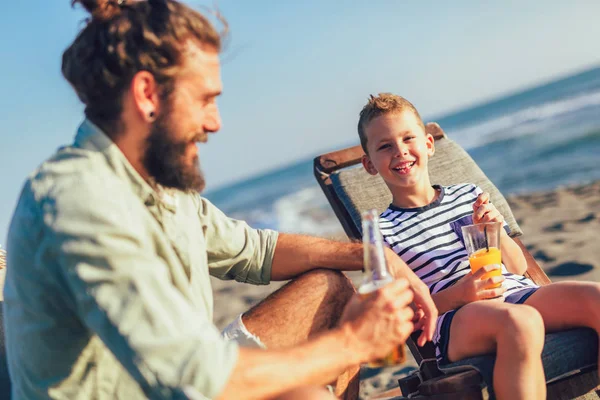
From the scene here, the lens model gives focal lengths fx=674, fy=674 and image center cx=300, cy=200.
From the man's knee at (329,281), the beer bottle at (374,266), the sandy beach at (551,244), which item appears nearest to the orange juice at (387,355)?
the beer bottle at (374,266)

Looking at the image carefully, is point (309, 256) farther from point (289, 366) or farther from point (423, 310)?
point (289, 366)

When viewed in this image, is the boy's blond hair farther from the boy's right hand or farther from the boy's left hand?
the boy's right hand

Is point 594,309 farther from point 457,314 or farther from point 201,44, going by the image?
point 201,44

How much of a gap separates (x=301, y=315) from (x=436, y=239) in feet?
3.41

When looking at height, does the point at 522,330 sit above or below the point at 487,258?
below

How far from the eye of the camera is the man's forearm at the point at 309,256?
9.97 feet

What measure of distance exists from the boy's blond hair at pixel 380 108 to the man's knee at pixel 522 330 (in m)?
1.43

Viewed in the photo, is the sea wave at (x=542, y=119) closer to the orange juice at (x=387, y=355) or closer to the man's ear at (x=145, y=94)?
the orange juice at (x=387, y=355)

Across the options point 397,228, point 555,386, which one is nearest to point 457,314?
point 555,386

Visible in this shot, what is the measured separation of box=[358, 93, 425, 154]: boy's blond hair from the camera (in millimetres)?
3758

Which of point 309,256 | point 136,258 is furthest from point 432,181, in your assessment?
point 136,258

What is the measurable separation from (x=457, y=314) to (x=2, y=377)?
194cm

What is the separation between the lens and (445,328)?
3.09m

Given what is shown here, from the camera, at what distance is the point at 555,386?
2.76 m
